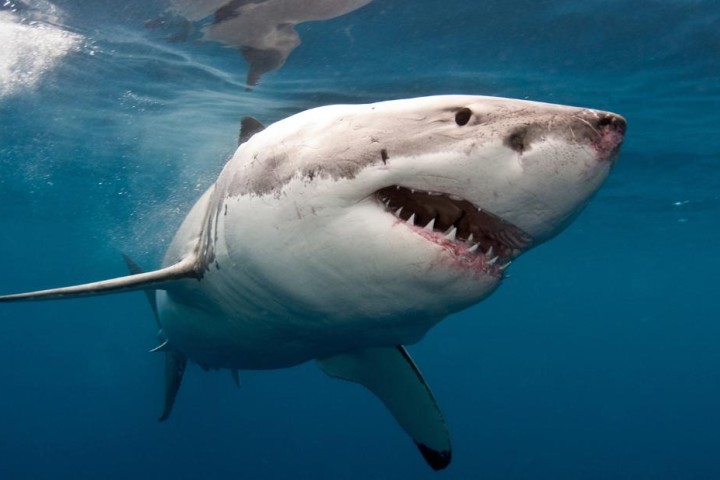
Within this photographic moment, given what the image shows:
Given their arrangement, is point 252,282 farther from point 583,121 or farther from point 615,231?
point 615,231

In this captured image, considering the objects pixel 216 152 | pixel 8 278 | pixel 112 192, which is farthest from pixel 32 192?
pixel 8 278

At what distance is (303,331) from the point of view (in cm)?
413

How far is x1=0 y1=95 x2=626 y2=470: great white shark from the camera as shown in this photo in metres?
2.25

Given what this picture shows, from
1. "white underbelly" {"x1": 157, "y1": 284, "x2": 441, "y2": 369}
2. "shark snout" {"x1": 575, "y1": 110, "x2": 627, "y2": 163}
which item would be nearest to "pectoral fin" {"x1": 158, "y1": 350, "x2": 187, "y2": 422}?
"white underbelly" {"x1": 157, "y1": 284, "x2": 441, "y2": 369}

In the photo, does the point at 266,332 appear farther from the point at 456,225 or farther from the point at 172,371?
the point at 172,371

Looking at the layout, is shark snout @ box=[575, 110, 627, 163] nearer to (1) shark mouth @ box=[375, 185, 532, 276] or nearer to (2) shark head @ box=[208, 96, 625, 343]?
(2) shark head @ box=[208, 96, 625, 343]

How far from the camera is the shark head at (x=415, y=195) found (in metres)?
2.23

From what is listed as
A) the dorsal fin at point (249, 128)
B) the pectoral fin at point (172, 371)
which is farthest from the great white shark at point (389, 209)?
the pectoral fin at point (172, 371)

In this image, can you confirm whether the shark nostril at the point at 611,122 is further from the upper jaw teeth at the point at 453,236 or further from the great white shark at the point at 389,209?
the upper jaw teeth at the point at 453,236

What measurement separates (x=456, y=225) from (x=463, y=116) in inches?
19.8

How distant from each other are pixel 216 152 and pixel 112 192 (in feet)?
35.4

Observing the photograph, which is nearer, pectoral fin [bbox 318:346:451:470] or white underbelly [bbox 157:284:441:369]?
white underbelly [bbox 157:284:441:369]

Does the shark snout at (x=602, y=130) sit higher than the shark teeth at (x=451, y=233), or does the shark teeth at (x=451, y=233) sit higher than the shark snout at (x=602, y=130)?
the shark snout at (x=602, y=130)

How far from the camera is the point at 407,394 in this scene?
554cm
